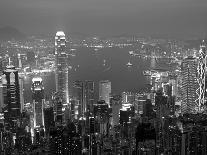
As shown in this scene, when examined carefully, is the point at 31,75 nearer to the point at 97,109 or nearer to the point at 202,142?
the point at 97,109

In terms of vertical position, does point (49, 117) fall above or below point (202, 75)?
below

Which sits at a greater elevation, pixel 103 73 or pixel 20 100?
pixel 103 73

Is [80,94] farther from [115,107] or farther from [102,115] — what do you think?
[102,115]

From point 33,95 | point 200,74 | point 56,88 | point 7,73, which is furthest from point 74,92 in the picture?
point 200,74

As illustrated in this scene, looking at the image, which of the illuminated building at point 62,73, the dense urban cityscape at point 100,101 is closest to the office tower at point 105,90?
the dense urban cityscape at point 100,101

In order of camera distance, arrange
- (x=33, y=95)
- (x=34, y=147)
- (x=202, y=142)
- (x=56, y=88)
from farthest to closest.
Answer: (x=56, y=88)
(x=33, y=95)
(x=34, y=147)
(x=202, y=142)

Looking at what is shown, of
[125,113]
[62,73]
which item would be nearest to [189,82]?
[125,113]
